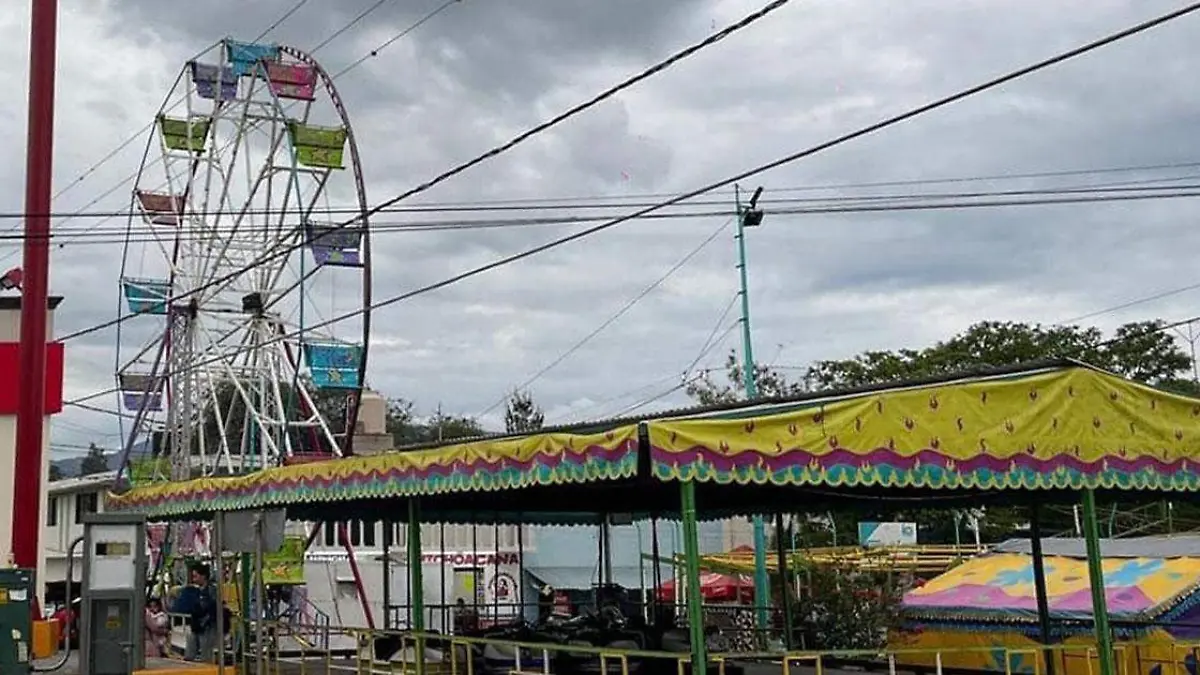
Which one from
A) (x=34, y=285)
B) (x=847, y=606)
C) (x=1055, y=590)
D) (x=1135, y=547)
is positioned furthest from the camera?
(x=847, y=606)

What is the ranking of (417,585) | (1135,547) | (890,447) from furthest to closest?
(1135,547) < (417,585) < (890,447)

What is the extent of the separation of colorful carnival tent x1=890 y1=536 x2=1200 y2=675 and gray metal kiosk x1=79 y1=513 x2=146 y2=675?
30.6ft

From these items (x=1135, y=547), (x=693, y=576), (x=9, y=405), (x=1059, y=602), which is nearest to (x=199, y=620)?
(x=9, y=405)

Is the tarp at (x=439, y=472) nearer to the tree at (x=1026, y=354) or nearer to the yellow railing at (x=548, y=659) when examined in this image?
the yellow railing at (x=548, y=659)

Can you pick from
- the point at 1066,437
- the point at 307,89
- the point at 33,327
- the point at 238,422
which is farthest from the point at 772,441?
the point at 238,422

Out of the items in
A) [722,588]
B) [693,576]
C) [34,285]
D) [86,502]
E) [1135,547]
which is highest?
[34,285]

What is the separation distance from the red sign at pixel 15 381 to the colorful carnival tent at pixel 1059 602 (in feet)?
49.2

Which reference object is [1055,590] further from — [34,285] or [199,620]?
[34,285]

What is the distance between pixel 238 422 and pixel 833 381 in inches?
1324

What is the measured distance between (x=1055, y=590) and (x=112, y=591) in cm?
1239

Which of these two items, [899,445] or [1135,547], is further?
[1135,547]

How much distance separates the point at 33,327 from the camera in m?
19.7

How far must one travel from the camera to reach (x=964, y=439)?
33.5ft

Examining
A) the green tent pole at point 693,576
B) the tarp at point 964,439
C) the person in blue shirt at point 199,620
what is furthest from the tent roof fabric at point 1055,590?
the person in blue shirt at point 199,620
